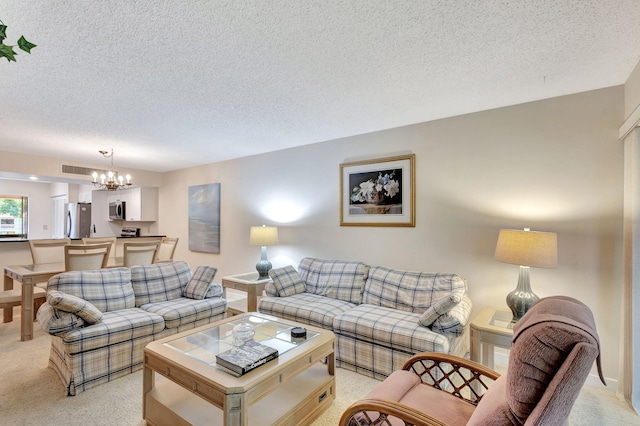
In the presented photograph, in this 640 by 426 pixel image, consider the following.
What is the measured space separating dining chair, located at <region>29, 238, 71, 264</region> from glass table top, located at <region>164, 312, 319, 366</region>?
3.30 meters

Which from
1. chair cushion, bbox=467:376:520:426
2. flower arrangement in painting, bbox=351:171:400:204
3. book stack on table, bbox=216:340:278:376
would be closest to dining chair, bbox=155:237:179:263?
flower arrangement in painting, bbox=351:171:400:204

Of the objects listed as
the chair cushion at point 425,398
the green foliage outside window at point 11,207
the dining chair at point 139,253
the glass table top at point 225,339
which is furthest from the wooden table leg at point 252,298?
the green foliage outside window at point 11,207

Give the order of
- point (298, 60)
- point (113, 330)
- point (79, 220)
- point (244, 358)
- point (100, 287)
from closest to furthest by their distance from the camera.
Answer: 1. point (244, 358)
2. point (298, 60)
3. point (113, 330)
4. point (100, 287)
5. point (79, 220)

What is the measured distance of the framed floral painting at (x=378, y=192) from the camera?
11.2 ft

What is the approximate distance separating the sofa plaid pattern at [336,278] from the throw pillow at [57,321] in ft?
7.33

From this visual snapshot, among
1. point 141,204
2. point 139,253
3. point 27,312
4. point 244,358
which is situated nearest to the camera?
point 244,358

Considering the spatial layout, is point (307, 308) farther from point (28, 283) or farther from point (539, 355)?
point (28, 283)

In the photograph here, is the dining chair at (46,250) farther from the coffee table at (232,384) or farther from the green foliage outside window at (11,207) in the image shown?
the green foliage outside window at (11,207)

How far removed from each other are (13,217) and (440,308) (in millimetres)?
10493

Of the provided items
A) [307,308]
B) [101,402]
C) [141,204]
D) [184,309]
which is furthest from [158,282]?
[141,204]

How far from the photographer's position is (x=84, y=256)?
3473 millimetres

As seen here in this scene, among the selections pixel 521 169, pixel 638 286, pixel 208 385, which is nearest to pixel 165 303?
pixel 208 385

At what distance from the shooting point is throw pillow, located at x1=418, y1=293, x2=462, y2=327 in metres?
2.28

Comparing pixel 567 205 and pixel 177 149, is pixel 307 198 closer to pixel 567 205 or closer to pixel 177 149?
pixel 177 149
